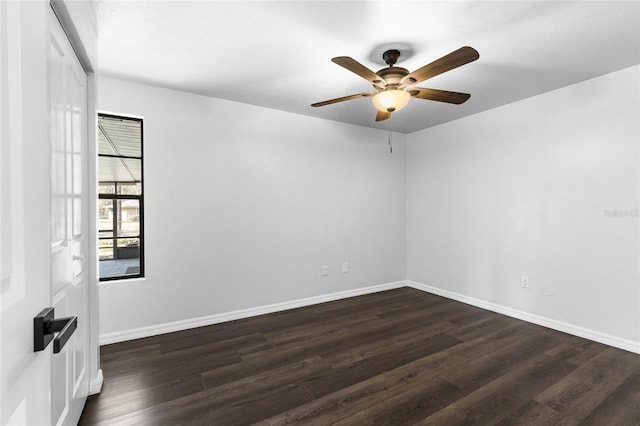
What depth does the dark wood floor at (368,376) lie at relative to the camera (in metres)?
1.92

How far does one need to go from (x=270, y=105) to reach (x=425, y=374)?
3.22m

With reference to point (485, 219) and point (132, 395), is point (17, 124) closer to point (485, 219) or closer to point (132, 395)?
point (132, 395)

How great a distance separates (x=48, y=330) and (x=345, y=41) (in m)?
2.39

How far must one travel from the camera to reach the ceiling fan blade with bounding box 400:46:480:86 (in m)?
1.83

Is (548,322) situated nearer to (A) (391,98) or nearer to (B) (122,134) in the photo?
(A) (391,98)

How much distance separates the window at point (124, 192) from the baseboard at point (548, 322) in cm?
394

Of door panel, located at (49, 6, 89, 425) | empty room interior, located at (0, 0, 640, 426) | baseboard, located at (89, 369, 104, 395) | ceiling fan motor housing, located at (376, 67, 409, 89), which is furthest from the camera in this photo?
ceiling fan motor housing, located at (376, 67, 409, 89)

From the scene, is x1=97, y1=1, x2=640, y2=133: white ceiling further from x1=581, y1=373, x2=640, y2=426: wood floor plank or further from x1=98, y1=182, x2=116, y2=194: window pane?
x1=581, y1=373, x2=640, y2=426: wood floor plank

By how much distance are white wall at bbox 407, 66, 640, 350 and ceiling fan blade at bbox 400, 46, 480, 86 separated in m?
2.04

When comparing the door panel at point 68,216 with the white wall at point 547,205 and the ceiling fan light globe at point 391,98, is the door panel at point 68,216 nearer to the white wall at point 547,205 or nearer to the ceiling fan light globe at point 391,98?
the ceiling fan light globe at point 391,98

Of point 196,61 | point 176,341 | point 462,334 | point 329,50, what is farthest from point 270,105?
point 462,334

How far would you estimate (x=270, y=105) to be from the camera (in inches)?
145

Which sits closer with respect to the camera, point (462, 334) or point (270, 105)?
point (462, 334)

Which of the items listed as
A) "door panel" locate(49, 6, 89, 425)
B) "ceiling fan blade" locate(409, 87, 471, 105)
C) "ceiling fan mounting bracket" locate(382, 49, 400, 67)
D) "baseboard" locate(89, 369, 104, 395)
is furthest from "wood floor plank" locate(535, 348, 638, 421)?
"baseboard" locate(89, 369, 104, 395)
